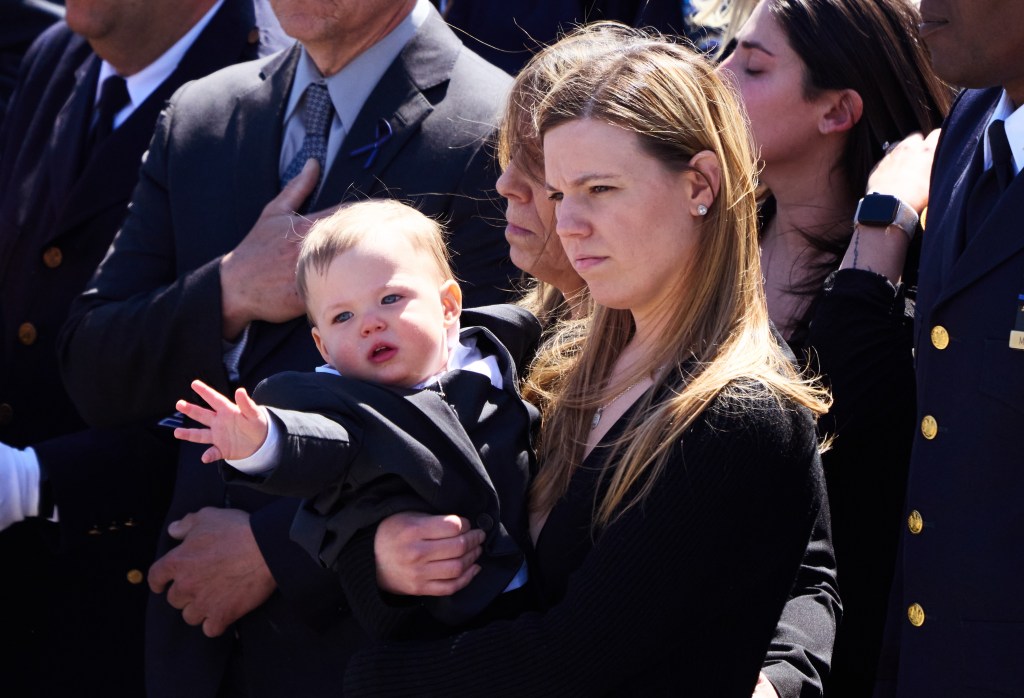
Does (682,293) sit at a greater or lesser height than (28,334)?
greater

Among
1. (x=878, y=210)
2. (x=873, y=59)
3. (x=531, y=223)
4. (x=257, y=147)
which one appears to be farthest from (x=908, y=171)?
(x=257, y=147)

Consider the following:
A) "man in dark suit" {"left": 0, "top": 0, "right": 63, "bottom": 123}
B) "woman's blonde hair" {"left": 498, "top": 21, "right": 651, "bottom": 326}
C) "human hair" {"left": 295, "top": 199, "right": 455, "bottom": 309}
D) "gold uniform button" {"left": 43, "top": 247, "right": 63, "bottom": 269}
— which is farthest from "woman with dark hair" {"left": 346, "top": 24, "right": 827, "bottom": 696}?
"man in dark suit" {"left": 0, "top": 0, "right": 63, "bottom": 123}

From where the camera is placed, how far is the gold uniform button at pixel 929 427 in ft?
7.18

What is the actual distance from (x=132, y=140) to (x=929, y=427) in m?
2.47

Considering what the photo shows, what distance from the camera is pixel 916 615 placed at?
219cm

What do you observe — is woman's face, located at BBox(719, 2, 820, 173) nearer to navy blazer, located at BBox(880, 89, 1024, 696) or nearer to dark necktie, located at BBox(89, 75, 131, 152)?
navy blazer, located at BBox(880, 89, 1024, 696)

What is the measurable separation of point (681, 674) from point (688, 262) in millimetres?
632

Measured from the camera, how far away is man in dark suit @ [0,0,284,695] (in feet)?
11.1

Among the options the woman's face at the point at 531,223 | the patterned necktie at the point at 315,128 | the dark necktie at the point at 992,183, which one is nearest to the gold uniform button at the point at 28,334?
the patterned necktie at the point at 315,128

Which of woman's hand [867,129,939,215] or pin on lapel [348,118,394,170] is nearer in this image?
woman's hand [867,129,939,215]

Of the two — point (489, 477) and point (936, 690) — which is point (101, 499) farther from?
point (936, 690)

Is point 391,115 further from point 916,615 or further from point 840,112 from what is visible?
point 916,615

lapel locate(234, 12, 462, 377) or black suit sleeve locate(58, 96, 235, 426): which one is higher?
lapel locate(234, 12, 462, 377)

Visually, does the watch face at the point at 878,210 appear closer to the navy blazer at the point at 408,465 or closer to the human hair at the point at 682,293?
the human hair at the point at 682,293
